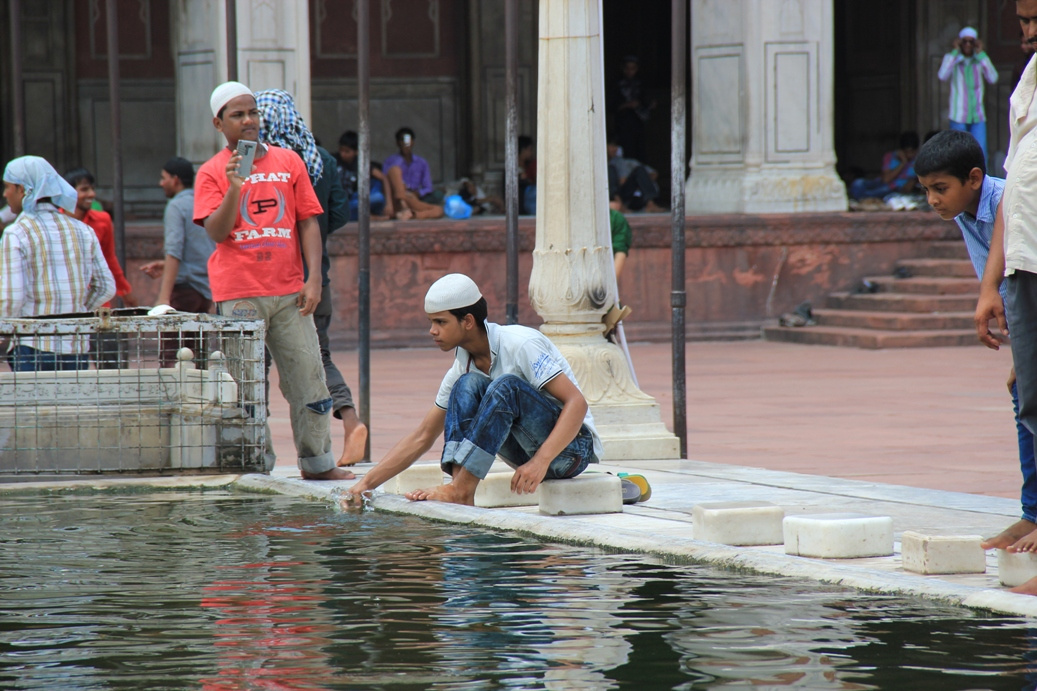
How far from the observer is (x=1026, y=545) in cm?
507

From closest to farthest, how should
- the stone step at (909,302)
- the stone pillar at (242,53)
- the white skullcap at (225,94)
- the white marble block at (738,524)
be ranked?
1. the white marble block at (738,524)
2. the white skullcap at (225,94)
3. the stone pillar at (242,53)
4. the stone step at (909,302)

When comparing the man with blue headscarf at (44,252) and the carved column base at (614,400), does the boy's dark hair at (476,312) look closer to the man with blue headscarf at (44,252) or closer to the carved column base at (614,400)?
the carved column base at (614,400)

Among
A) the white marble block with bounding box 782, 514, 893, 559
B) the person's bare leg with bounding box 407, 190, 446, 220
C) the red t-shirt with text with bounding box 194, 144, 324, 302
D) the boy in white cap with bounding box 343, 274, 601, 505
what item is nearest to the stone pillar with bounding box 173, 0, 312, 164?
the person's bare leg with bounding box 407, 190, 446, 220

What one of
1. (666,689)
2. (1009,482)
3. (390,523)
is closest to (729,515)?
(390,523)

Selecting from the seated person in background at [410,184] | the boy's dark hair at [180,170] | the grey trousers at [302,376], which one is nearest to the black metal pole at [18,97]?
the boy's dark hair at [180,170]

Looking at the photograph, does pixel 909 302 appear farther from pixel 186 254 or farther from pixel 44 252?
pixel 44 252

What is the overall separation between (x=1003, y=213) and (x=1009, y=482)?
3.05 metres

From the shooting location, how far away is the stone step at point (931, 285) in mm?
16500

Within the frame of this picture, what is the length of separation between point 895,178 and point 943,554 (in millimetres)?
14799

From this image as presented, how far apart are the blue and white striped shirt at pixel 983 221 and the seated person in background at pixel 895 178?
1374 centimetres

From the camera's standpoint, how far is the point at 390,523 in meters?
6.54

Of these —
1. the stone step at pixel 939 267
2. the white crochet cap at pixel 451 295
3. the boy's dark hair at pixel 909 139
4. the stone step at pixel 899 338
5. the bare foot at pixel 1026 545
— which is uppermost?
the boy's dark hair at pixel 909 139

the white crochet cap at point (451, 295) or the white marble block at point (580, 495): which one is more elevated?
the white crochet cap at point (451, 295)

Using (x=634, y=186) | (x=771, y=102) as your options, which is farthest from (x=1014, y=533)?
(x=634, y=186)
